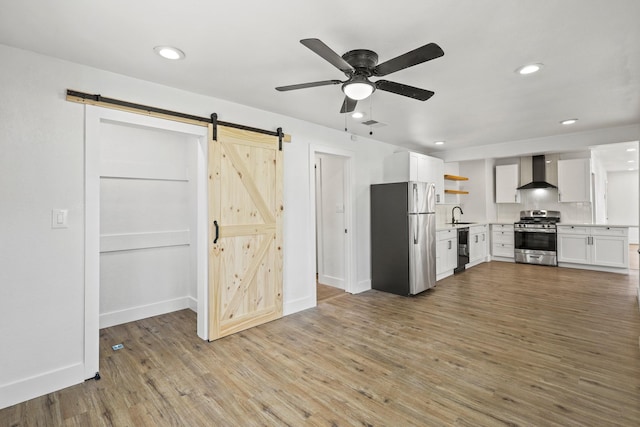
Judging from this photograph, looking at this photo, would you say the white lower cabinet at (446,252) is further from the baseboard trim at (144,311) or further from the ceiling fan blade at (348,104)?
the baseboard trim at (144,311)

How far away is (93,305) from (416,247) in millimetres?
3906

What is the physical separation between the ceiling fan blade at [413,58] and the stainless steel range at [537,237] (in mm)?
6452

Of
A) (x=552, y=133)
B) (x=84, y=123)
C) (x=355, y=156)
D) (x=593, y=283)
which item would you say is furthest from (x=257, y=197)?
(x=593, y=283)

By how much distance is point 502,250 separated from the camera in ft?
23.9

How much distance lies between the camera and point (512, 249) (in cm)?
714

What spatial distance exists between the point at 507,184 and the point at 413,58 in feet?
22.3

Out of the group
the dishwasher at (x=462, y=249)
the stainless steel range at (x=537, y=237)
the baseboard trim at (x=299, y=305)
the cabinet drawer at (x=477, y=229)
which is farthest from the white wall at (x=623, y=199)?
the baseboard trim at (x=299, y=305)

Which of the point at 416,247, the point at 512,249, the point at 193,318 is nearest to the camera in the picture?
the point at 193,318

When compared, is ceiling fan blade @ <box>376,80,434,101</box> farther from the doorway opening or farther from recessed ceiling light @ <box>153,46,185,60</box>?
the doorway opening

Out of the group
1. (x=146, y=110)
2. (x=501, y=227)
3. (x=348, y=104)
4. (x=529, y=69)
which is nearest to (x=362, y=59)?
(x=348, y=104)

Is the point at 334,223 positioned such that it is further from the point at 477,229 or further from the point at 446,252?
the point at 477,229

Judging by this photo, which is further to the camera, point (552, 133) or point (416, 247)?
point (552, 133)

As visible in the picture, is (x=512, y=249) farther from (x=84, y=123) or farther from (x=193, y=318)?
(x=84, y=123)

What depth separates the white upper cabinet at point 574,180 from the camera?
633 cm
